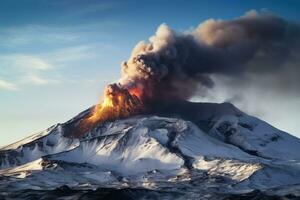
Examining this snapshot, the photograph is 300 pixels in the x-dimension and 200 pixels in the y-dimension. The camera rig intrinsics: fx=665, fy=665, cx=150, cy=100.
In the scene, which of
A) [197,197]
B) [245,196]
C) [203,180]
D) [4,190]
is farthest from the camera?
[203,180]

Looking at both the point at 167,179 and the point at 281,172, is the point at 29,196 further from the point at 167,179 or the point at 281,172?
the point at 281,172

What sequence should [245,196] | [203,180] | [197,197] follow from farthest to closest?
1. [203,180]
2. [197,197]
3. [245,196]

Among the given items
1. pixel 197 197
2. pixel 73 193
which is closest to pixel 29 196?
pixel 73 193

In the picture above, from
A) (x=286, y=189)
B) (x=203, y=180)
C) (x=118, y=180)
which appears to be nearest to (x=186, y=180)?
(x=203, y=180)

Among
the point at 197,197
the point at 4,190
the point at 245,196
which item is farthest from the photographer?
the point at 4,190

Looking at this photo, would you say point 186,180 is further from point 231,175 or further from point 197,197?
point 197,197

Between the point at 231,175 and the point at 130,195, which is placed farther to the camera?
the point at 231,175

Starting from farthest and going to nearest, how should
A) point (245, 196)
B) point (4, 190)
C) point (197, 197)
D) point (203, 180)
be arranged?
point (203, 180) < point (4, 190) < point (197, 197) < point (245, 196)

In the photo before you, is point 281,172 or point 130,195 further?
point 281,172
